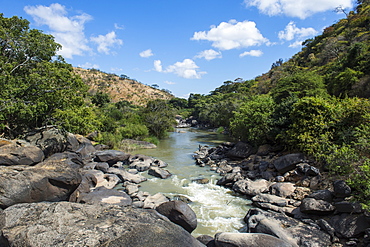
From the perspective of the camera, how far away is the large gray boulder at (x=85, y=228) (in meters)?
4.99

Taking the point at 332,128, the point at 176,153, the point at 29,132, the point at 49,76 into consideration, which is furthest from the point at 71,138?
the point at 332,128

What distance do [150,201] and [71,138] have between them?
1379cm

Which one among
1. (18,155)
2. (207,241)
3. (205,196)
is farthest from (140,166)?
(207,241)

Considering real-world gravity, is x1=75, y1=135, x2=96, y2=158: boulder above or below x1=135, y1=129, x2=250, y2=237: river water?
above

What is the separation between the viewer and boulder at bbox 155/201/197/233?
812 centimetres

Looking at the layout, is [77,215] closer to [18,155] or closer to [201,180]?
[18,155]

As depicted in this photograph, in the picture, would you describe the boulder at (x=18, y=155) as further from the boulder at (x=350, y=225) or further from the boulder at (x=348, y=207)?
the boulder at (x=348, y=207)

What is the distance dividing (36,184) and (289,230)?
30.2 feet

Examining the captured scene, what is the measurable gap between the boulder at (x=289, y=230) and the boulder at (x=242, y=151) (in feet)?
35.8

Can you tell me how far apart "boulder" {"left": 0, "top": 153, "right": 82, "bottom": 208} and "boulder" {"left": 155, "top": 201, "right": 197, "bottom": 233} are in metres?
3.96

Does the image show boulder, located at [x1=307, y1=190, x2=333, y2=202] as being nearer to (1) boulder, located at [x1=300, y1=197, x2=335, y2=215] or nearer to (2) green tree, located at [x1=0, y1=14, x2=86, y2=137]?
(1) boulder, located at [x1=300, y1=197, x2=335, y2=215]

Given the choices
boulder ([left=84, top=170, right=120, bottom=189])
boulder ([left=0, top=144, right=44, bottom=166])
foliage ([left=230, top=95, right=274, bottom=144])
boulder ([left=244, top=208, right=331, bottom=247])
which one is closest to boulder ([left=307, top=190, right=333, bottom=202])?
boulder ([left=244, top=208, right=331, bottom=247])

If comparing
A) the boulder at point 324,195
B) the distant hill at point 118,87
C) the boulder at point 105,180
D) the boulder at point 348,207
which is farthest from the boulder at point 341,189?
the distant hill at point 118,87

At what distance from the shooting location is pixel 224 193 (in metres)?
12.9
